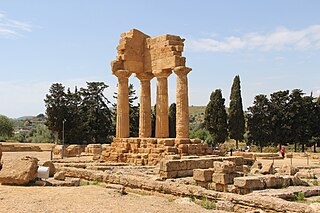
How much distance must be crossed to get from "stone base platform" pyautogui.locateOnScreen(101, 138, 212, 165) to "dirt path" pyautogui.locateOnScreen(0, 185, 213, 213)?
10.4m

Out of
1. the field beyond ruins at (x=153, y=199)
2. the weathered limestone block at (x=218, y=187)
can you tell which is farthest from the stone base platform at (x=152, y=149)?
the weathered limestone block at (x=218, y=187)

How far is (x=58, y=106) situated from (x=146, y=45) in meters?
27.4

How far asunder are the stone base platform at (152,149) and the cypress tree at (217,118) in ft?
82.9

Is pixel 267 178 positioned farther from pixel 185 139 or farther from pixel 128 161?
pixel 128 161

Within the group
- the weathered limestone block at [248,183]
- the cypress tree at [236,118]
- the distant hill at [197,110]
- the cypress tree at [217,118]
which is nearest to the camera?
the weathered limestone block at [248,183]

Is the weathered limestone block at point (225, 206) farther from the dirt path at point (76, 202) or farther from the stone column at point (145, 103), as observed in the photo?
the stone column at point (145, 103)

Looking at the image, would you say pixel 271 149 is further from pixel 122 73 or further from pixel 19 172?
pixel 19 172

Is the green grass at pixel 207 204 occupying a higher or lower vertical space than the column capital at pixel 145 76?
lower

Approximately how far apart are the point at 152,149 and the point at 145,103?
5.04m

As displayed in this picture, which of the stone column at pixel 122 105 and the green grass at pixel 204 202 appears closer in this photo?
the green grass at pixel 204 202

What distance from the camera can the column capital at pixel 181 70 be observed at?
23.2m

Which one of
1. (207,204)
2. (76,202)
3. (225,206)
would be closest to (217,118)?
(207,204)

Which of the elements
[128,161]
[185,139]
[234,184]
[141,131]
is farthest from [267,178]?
[141,131]

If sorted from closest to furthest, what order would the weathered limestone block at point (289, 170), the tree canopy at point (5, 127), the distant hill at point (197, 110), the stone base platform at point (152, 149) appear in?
1. the weathered limestone block at point (289, 170)
2. the stone base platform at point (152, 149)
3. the tree canopy at point (5, 127)
4. the distant hill at point (197, 110)
